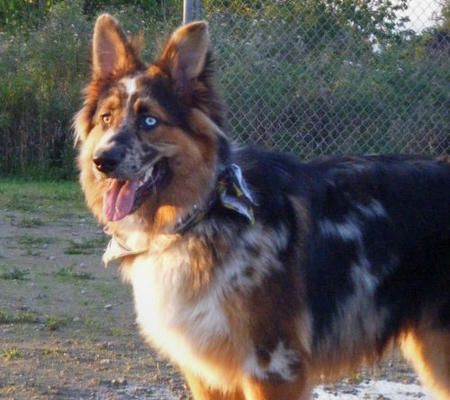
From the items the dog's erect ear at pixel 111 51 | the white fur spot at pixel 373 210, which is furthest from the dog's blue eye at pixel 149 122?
the white fur spot at pixel 373 210

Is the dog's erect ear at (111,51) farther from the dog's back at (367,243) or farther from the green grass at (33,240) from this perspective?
the green grass at (33,240)

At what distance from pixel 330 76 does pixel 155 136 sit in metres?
6.34

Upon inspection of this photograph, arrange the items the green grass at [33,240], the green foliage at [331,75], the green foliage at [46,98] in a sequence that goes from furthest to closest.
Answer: the green foliage at [46,98], the green grass at [33,240], the green foliage at [331,75]

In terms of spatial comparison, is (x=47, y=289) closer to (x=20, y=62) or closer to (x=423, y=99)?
(x=423, y=99)

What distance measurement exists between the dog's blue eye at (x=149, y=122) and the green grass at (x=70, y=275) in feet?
14.7

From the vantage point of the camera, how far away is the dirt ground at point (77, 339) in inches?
249

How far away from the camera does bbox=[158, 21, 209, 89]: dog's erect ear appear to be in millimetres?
5098

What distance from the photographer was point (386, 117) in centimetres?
1105

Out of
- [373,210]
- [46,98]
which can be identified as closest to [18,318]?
[373,210]

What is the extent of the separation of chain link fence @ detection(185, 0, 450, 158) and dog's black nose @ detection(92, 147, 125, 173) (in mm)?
6035

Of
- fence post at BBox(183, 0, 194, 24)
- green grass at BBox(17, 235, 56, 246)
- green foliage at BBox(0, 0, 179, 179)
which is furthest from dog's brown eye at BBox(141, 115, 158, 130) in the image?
green foliage at BBox(0, 0, 179, 179)

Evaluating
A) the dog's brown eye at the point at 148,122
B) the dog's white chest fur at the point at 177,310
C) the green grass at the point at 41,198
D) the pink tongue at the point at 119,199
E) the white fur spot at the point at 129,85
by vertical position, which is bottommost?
the green grass at the point at 41,198

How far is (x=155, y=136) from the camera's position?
4926 mm

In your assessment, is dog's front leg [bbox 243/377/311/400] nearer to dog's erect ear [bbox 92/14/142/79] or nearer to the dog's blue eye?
the dog's blue eye
